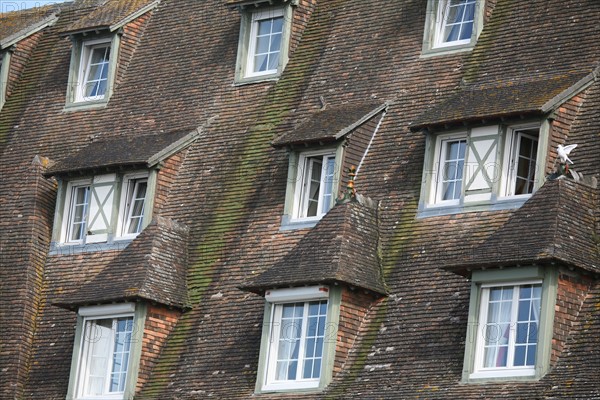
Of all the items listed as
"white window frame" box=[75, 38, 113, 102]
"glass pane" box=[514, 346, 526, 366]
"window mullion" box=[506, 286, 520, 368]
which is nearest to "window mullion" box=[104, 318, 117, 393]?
"white window frame" box=[75, 38, 113, 102]

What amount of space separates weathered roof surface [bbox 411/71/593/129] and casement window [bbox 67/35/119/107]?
1311 cm

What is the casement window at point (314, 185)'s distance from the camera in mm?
50406

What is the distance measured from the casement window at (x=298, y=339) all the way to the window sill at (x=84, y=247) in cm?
704

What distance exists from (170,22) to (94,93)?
9.73 feet

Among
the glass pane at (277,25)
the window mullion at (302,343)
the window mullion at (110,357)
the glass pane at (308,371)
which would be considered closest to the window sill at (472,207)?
the window mullion at (302,343)

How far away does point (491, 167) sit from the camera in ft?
154

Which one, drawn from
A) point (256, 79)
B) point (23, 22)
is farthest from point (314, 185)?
point (23, 22)

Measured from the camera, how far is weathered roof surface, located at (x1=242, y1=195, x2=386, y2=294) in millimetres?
46594

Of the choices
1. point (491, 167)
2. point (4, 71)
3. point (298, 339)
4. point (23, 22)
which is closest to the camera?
point (491, 167)

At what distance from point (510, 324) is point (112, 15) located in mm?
19874

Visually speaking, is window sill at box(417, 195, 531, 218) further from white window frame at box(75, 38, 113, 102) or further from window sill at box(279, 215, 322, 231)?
white window frame at box(75, 38, 113, 102)

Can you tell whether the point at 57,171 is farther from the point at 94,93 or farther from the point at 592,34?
the point at 592,34

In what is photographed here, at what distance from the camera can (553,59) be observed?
48375 millimetres

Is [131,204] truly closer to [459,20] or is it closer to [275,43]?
[275,43]
